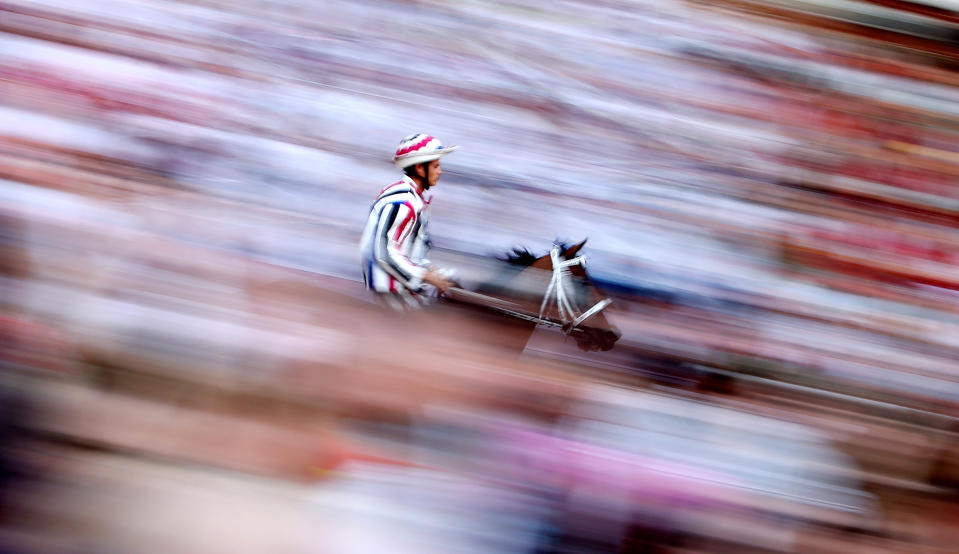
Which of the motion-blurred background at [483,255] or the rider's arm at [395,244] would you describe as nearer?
the motion-blurred background at [483,255]

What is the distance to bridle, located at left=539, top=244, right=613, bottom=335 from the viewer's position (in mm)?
2605

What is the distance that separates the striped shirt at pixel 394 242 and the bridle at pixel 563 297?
1.24 ft

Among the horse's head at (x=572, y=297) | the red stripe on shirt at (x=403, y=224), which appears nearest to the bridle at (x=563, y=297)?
the horse's head at (x=572, y=297)

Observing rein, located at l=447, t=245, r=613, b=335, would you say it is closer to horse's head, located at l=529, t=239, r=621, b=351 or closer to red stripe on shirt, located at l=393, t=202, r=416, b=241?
horse's head, located at l=529, t=239, r=621, b=351

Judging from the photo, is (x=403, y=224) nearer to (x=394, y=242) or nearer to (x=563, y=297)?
(x=394, y=242)

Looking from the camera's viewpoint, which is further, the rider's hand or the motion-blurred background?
the rider's hand

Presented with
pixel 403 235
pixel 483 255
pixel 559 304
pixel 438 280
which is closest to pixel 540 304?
pixel 559 304

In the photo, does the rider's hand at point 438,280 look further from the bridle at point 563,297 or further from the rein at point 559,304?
the bridle at point 563,297

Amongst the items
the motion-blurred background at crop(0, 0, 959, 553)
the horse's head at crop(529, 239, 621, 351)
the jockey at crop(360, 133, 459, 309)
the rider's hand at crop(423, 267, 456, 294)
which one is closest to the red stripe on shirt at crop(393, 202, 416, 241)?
the jockey at crop(360, 133, 459, 309)

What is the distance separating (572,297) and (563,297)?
0.04m

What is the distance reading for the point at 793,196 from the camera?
3.90 meters

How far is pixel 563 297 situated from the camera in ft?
8.52

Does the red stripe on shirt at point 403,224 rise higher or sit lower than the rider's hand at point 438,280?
higher

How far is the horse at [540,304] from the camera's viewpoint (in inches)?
103
